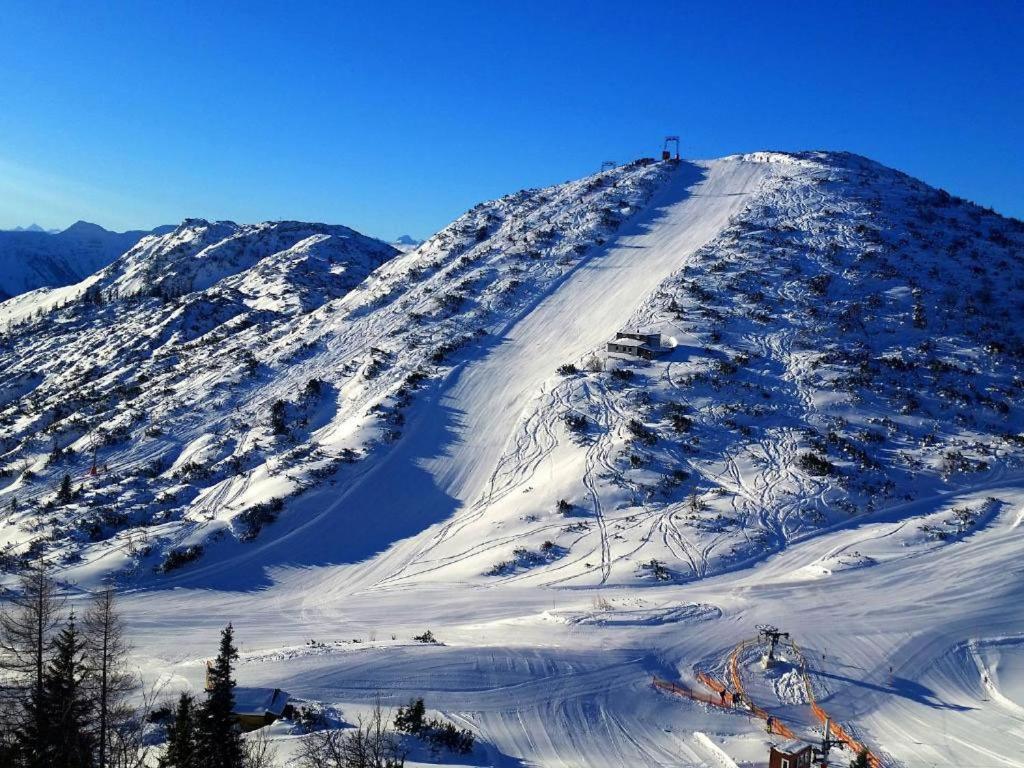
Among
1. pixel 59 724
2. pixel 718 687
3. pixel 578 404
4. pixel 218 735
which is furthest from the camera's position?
pixel 578 404

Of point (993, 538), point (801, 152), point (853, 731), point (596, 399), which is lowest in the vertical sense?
point (853, 731)

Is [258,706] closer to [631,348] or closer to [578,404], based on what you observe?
[578,404]

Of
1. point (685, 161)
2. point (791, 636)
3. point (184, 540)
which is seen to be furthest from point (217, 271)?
point (791, 636)

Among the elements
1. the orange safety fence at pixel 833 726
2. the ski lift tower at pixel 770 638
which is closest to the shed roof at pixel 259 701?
the orange safety fence at pixel 833 726

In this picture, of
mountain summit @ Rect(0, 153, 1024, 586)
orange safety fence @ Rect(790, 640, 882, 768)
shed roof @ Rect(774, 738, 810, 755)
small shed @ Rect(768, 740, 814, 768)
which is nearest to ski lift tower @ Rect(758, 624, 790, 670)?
orange safety fence @ Rect(790, 640, 882, 768)

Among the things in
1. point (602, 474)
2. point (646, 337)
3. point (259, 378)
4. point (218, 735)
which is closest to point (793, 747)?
point (218, 735)

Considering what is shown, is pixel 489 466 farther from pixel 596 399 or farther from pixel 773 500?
pixel 773 500

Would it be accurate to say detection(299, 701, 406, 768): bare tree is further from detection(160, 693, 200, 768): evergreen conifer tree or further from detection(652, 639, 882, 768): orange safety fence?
detection(652, 639, 882, 768): orange safety fence
